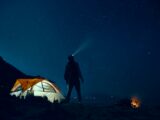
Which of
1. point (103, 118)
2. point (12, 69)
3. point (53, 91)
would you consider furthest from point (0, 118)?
point (12, 69)

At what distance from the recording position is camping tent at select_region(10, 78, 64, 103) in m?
25.1

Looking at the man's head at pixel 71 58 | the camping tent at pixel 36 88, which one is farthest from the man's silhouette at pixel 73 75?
the camping tent at pixel 36 88

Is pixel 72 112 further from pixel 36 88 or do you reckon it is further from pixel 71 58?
pixel 36 88

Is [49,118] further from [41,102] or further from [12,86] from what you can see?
[12,86]

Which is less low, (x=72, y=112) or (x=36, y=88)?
(x=36, y=88)

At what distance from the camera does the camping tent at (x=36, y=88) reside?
25.1 metres

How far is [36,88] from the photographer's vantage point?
2559 cm

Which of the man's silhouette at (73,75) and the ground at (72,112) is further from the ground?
the man's silhouette at (73,75)

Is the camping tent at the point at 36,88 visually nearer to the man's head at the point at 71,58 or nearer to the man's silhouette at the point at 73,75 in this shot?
the man's silhouette at the point at 73,75

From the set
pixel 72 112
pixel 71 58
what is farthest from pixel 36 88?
pixel 72 112

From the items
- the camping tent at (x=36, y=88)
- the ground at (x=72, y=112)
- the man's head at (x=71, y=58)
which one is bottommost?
the ground at (x=72, y=112)

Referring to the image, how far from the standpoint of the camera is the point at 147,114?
18141 mm

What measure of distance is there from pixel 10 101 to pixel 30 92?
547cm

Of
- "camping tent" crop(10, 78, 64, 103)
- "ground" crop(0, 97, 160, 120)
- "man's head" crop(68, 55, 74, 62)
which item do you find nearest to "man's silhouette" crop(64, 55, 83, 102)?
"man's head" crop(68, 55, 74, 62)
